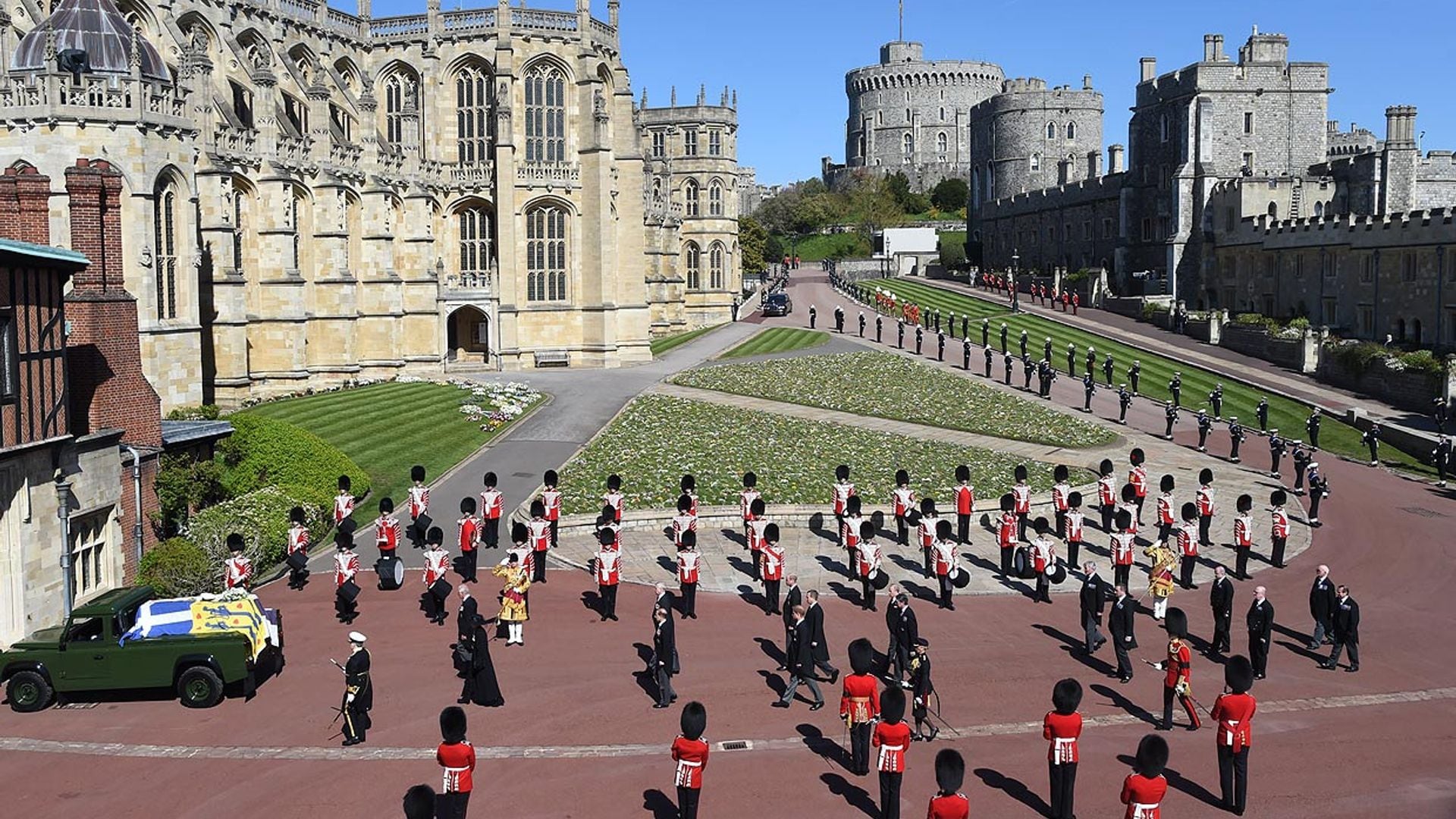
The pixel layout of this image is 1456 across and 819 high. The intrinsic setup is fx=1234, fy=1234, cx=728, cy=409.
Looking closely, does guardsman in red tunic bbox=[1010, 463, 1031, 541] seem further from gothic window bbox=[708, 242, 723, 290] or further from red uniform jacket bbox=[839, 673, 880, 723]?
gothic window bbox=[708, 242, 723, 290]

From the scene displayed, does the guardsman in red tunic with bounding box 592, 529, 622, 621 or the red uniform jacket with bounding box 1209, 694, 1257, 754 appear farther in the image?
the guardsman in red tunic with bounding box 592, 529, 622, 621

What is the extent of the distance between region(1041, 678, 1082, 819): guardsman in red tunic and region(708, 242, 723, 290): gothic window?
69.8 meters

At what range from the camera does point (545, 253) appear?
57.2 meters

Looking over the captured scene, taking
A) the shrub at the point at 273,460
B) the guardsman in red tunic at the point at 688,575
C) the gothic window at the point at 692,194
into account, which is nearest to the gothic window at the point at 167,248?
the shrub at the point at 273,460

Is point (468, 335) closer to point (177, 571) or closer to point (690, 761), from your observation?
point (177, 571)

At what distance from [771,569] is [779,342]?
40.1 metres

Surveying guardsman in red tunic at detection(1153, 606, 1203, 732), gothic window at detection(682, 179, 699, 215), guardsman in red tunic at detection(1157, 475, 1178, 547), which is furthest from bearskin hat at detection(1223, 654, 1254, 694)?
gothic window at detection(682, 179, 699, 215)

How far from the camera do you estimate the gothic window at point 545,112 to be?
5684 centimetres

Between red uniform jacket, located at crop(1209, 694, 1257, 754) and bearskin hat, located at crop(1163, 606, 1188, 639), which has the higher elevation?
bearskin hat, located at crop(1163, 606, 1188, 639)

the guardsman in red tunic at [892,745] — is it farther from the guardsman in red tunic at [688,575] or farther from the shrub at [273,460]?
the shrub at [273,460]

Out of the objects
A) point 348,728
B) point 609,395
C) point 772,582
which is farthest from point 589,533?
point 609,395

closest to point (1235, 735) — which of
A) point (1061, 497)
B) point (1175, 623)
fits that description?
point (1175, 623)

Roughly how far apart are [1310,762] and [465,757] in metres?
9.86

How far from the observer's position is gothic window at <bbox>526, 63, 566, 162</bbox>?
186ft
